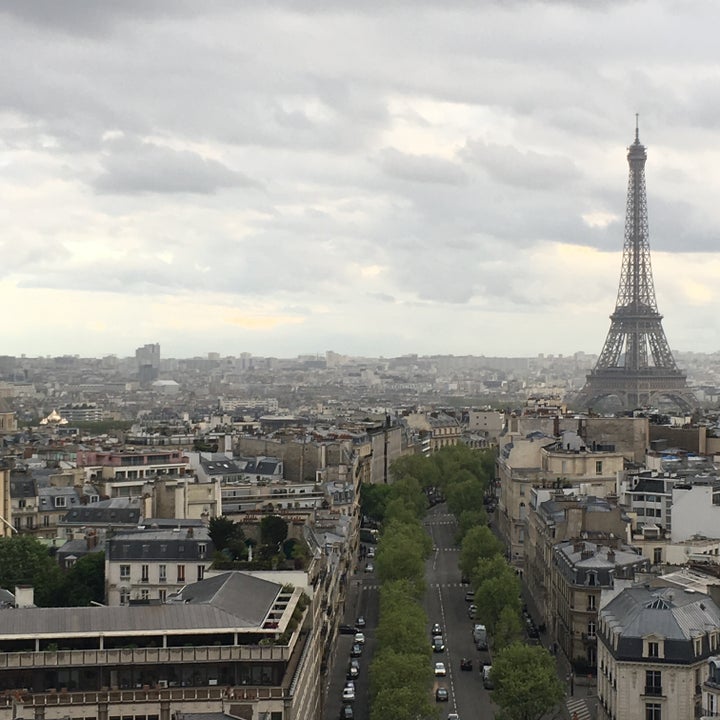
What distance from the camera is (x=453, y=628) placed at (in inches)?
2749

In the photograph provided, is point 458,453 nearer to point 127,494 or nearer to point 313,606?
point 127,494

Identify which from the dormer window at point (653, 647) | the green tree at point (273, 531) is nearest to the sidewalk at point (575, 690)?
the dormer window at point (653, 647)

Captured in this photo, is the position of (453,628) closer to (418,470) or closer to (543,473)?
(543,473)

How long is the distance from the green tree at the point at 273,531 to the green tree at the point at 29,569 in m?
8.03

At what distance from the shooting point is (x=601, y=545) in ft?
215

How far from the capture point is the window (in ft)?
158

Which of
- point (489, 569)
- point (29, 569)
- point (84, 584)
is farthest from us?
point (489, 569)

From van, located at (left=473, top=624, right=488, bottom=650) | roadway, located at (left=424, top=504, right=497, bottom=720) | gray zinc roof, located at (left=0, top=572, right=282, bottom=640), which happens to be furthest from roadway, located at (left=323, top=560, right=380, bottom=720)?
gray zinc roof, located at (left=0, top=572, right=282, bottom=640)

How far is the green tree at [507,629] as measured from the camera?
202 ft

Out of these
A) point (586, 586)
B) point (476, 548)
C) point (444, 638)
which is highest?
point (586, 586)

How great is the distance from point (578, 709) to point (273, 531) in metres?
11.9

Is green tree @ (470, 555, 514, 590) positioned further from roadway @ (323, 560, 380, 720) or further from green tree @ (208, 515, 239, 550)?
green tree @ (208, 515, 239, 550)

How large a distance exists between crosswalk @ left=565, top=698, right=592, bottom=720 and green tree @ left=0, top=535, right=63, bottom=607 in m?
18.3

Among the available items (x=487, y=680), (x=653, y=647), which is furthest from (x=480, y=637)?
(x=653, y=647)
